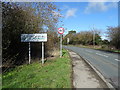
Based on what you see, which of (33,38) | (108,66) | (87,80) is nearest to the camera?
(87,80)

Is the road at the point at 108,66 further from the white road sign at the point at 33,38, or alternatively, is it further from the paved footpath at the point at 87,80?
the white road sign at the point at 33,38

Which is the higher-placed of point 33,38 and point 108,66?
point 33,38

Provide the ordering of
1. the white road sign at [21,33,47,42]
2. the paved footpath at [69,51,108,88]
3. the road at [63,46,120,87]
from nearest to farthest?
the paved footpath at [69,51,108,88] < the road at [63,46,120,87] < the white road sign at [21,33,47,42]

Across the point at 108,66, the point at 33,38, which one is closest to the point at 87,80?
the point at 108,66

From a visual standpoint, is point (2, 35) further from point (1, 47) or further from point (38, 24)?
point (38, 24)

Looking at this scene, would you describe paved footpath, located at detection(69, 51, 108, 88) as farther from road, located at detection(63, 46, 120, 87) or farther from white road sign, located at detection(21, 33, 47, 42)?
white road sign, located at detection(21, 33, 47, 42)

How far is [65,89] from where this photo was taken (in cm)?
386

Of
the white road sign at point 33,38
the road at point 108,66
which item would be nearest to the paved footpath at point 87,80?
the road at point 108,66

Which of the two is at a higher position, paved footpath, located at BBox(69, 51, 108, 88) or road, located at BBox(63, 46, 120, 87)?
paved footpath, located at BBox(69, 51, 108, 88)

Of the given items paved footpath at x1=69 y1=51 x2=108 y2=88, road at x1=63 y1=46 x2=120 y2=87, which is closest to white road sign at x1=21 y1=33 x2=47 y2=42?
paved footpath at x1=69 y1=51 x2=108 y2=88

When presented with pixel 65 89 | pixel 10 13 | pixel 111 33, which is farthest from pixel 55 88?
pixel 111 33

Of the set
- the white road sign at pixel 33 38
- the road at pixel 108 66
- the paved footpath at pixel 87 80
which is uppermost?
the white road sign at pixel 33 38

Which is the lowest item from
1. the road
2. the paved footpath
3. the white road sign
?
the road

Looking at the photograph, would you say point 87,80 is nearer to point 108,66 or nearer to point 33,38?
point 108,66
